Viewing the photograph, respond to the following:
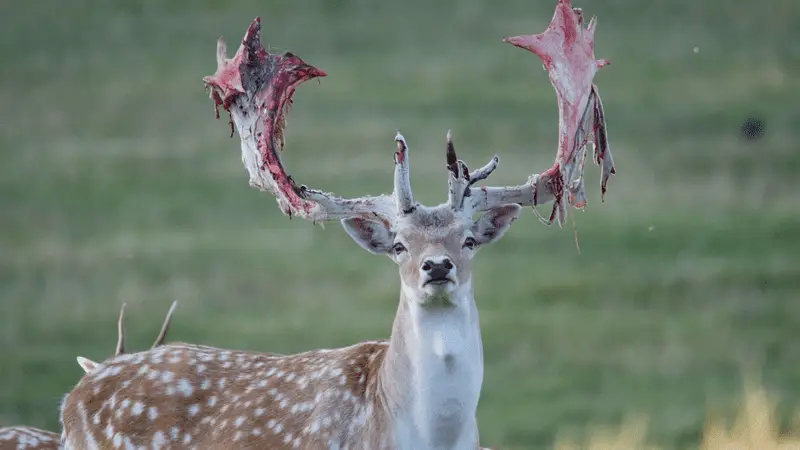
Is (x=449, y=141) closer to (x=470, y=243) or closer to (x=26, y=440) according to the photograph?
(x=470, y=243)

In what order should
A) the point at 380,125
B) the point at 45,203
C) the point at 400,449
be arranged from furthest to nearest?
the point at 380,125 → the point at 45,203 → the point at 400,449

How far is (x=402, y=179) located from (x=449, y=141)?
30 cm

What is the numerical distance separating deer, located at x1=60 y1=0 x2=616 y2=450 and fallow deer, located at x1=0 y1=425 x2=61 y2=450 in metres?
0.61

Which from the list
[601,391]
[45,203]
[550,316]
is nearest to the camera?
[601,391]

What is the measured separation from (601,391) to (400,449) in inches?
456

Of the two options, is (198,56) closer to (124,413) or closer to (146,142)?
(146,142)

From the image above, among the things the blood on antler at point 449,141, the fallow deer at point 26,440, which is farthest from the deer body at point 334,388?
the fallow deer at point 26,440

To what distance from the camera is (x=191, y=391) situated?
9.61 meters

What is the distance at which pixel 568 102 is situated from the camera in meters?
9.12

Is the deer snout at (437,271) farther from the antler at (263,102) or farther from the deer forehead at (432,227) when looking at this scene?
the antler at (263,102)

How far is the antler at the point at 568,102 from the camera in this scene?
912 cm

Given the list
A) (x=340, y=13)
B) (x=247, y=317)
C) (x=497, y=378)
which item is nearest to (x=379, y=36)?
(x=340, y=13)

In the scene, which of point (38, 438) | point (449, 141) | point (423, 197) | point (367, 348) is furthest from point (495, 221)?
point (423, 197)

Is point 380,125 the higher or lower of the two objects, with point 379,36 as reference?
lower
